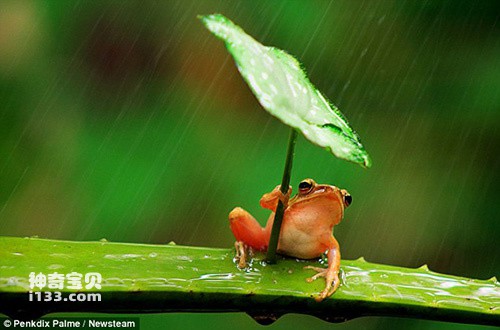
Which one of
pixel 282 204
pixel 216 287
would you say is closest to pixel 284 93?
pixel 282 204

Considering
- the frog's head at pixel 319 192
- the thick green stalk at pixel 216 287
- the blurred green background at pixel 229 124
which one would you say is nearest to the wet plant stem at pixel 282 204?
the thick green stalk at pixel 216 287

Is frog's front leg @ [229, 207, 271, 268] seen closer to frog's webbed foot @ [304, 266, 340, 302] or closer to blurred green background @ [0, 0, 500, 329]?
frog's webbed foot @ [304, 266, 340, 302]

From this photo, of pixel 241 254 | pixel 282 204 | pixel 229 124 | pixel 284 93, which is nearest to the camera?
pixel 284 93

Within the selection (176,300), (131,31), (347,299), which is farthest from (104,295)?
(131,31)

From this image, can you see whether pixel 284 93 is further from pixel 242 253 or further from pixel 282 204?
pixel 242 253

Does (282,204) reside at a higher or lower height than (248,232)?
higher

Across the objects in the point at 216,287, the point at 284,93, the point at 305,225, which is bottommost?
the point at 216,287

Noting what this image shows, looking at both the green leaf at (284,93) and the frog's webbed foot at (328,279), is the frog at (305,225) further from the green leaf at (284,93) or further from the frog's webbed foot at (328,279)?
the green leaf at (284,93)
